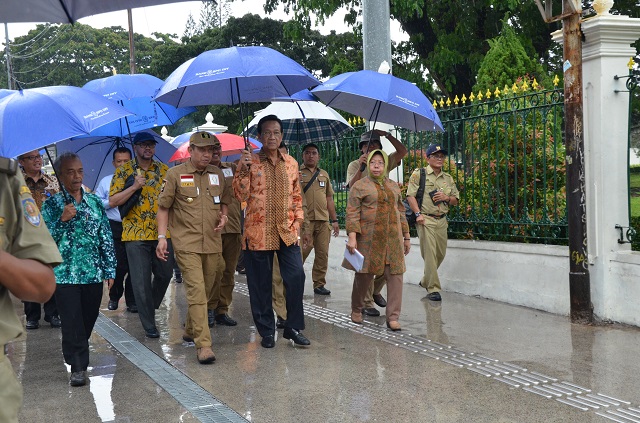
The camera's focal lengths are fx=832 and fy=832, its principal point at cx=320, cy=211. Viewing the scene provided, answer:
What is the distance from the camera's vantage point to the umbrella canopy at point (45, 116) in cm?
531

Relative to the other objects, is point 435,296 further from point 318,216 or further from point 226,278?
point 226,278

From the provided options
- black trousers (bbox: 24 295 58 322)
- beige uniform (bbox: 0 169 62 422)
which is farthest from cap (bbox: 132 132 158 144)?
beige uniform (bbox: 0 169 62 422)

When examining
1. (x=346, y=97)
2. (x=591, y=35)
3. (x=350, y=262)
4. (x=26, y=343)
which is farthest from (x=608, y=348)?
(x=26, y=343)

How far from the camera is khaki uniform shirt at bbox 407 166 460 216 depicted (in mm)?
9469

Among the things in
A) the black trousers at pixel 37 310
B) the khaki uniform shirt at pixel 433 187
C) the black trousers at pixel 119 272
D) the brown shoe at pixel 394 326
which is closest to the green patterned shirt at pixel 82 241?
the black trousers at pixel 37 310

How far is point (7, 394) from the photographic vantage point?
2.34m

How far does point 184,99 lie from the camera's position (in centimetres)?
812

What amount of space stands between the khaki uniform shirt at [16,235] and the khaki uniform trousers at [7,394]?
0.25ft

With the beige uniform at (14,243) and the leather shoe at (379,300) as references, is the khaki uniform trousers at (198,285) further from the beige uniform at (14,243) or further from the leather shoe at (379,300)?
the beige uniform at (14,243)

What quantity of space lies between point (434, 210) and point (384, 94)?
94.9 inches

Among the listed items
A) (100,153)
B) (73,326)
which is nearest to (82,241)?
(73,326)

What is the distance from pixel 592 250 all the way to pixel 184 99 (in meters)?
4.14

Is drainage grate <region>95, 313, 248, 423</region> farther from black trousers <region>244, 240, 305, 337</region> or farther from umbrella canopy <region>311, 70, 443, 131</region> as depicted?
umbrella canopy <region>311, 70, 443, 131</region>

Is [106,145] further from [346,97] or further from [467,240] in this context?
[467,240]
